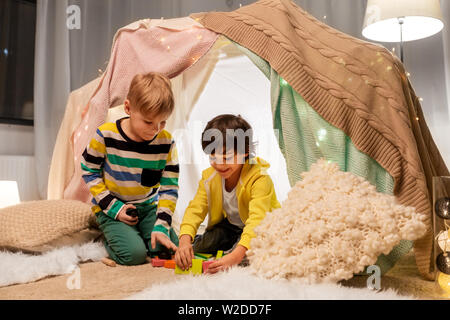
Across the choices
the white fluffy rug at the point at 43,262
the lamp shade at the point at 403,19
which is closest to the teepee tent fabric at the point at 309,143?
the white fluffy rug at the point at 43,262

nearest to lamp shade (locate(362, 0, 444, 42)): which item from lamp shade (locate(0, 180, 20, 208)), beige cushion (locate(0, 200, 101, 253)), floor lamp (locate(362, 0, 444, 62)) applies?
floor lamp (locate(362, 0, 444, 62))

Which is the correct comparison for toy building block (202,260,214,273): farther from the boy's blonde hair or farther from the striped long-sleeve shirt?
the boy's blonde hair

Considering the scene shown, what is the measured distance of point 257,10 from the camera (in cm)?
128

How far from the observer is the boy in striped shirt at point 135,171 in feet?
3.51

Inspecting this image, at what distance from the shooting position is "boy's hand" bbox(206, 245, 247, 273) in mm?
883

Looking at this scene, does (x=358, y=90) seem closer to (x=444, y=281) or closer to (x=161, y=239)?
(x=444, y=281)

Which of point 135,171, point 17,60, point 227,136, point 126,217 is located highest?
point 17,60

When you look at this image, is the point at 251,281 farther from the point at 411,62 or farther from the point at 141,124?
the point at 411,62

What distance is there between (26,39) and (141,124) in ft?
5.80

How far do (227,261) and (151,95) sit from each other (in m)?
0.49

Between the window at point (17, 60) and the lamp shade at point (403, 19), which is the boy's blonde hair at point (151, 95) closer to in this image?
the lamp shade at point (403, 19)

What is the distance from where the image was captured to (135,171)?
1.16 metres

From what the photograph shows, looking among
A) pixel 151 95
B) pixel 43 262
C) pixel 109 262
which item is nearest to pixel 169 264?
pixel 109 262

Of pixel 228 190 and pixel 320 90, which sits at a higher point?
pixel 320 90
